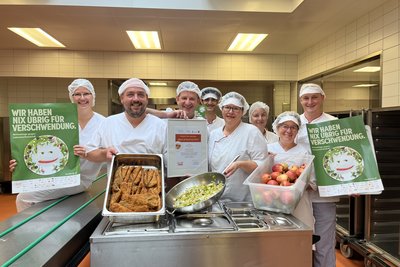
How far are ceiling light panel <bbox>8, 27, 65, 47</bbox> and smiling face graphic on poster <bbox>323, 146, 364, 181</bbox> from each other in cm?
396

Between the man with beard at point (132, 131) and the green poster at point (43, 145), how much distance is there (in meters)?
0.22

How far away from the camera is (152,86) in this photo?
5.46 metres

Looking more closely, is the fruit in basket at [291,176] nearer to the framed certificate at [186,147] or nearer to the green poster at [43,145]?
the framed certificate at [186,147]

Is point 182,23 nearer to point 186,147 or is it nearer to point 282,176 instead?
point 186,147

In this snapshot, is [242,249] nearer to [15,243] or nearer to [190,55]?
[15,243]

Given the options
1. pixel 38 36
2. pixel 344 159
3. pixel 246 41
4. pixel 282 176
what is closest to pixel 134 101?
pixel 282 176

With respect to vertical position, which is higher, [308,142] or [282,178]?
[308,142]

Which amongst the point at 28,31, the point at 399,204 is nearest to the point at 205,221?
the point at 399,204

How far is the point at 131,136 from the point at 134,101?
0.71 ft

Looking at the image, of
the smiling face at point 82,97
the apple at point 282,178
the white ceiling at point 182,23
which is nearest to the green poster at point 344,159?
the apple at point 282,178

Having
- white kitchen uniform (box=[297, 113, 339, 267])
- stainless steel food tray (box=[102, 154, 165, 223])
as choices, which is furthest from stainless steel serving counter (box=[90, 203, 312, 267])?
white kitchen uniform (box=[297, 113, 339, 267])

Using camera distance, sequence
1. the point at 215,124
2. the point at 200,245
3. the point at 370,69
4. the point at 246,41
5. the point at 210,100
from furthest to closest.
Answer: the point at 246,41 → the point at 370,69 → the point at 215,124 → the point at 210,100 → the point at 200,245

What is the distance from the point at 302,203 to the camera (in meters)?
1.75

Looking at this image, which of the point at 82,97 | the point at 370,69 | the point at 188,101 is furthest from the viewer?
the point at 370,69
